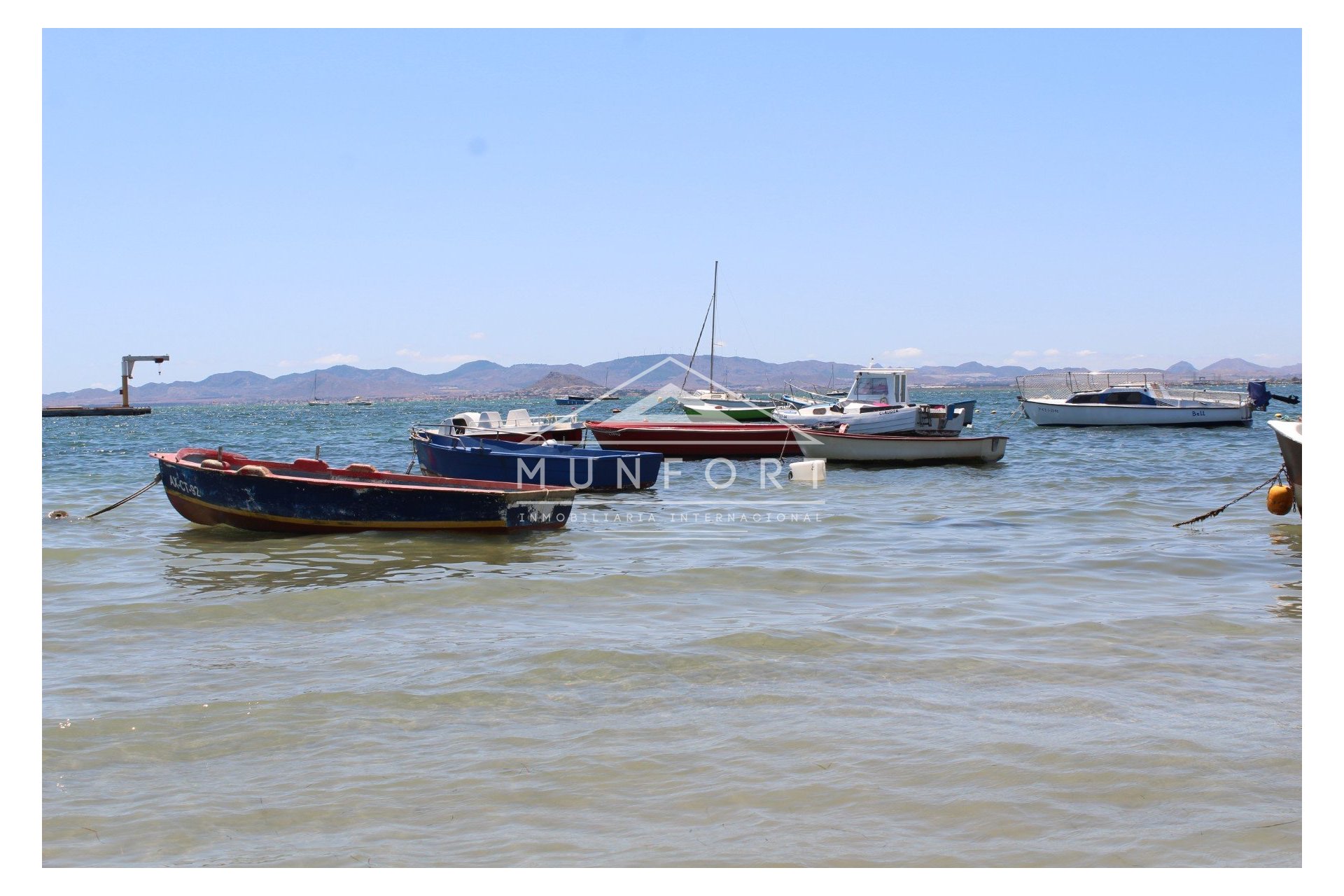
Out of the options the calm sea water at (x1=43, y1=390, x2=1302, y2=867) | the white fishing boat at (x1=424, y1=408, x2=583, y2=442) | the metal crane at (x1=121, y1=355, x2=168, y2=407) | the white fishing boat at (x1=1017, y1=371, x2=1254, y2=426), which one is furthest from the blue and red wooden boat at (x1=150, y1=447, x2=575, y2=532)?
the metal crane at (x1=121, y1=355, x2=168, y2=407)

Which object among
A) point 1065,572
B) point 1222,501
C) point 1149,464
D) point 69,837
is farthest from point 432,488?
point 1149,464

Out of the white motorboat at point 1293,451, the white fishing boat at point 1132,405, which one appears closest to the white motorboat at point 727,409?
the white fishing boat at point 1132,405

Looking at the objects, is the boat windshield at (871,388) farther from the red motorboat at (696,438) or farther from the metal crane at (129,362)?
the metal crane at (129,362)

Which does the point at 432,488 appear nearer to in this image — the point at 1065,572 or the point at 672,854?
the point at 1065,572

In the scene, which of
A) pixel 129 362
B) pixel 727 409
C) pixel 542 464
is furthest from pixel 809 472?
pixel 129 362

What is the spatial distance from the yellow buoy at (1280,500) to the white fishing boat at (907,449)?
12.6 meters

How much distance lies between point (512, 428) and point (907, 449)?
10000 millimetres

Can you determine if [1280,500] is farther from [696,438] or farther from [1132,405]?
[1132,405]

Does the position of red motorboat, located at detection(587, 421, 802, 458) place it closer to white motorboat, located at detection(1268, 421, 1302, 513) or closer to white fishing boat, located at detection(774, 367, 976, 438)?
white fishing boat, located at detection(774, 367, 976, 438)

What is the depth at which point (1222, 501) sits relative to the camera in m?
18.2

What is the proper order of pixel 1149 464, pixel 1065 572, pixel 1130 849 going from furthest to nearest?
pixel 1149 464 → pixel 1065 572 → pixel 1130 849

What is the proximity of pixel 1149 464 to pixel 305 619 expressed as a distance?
23898mm

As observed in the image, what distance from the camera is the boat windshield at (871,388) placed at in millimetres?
33781
